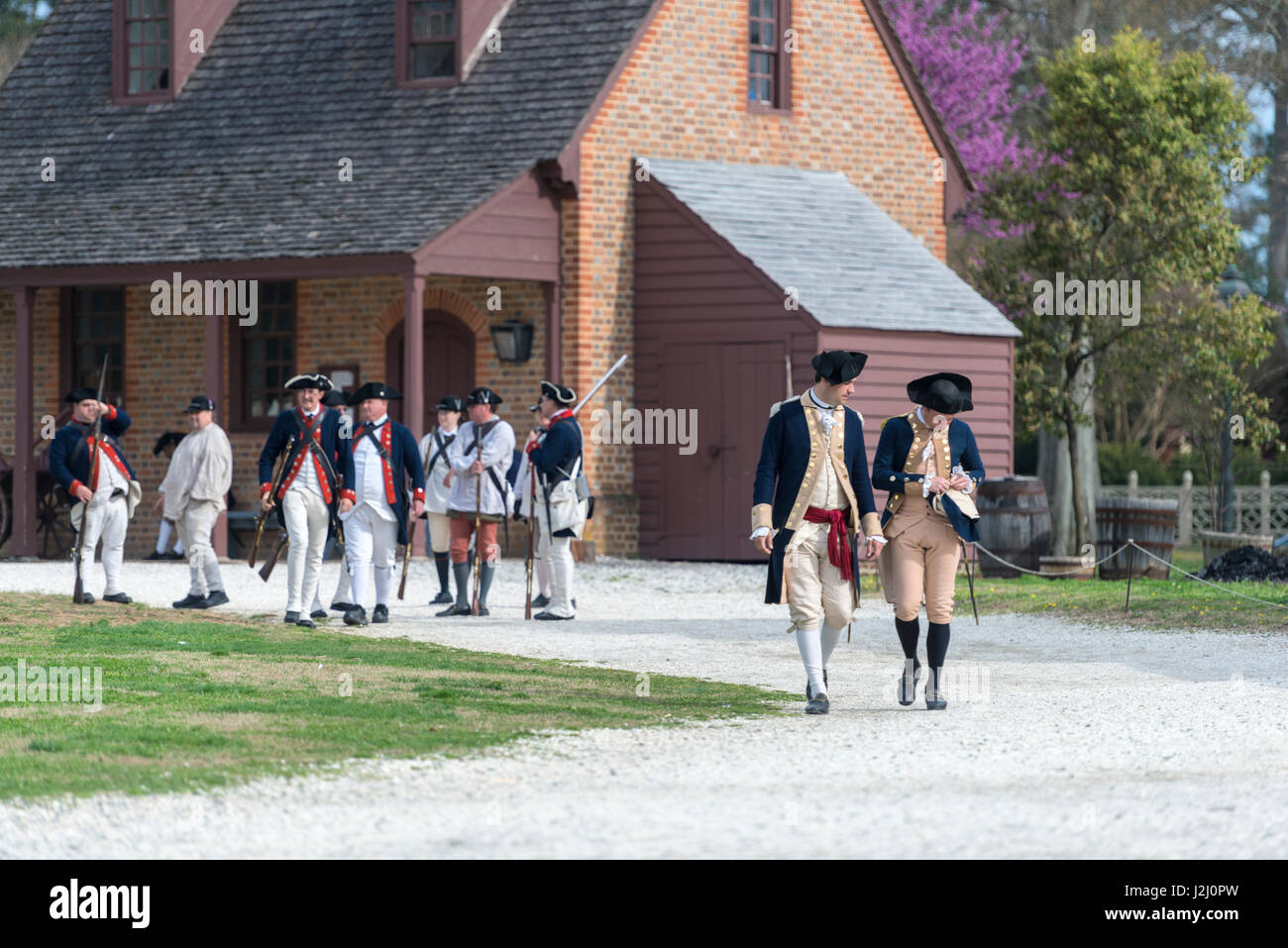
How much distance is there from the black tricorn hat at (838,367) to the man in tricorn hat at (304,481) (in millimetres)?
5094

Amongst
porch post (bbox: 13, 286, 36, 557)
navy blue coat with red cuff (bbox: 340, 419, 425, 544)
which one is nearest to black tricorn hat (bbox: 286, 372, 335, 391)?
navy blue coat with red cuff (bbox: 340, 419, 425, 544)

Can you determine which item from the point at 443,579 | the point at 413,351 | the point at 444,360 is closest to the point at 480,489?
the point at 443,579

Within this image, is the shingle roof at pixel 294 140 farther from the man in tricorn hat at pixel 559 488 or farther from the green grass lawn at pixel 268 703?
the green grass lawn at pixel 268 703

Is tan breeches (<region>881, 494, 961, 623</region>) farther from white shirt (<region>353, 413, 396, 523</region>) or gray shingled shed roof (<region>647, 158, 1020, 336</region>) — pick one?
gray shingled shed roof (<region>647, 158, 1020, 336</region>)

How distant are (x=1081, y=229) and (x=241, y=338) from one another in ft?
32.0

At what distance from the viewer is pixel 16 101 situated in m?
26.6

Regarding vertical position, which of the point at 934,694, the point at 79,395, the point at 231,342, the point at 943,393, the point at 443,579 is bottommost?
the point at 934,694

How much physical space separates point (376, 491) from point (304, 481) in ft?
1.76

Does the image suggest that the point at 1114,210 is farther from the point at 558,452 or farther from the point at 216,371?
the point at 558,452

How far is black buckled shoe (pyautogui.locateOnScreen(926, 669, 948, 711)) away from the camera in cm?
1114

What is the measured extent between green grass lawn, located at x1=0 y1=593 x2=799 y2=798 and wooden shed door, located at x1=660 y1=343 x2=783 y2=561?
27.8ft

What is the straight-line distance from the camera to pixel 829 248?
76.3ft

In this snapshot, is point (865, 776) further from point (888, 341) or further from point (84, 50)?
point (84, 50)

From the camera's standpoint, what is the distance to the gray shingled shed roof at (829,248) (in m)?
22.3
